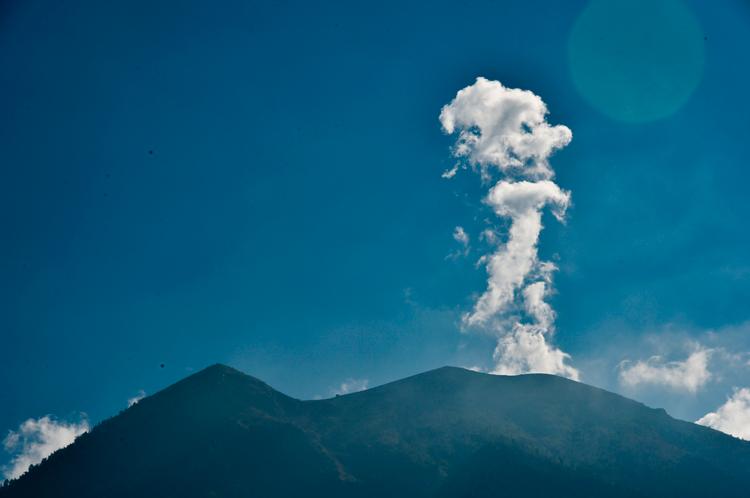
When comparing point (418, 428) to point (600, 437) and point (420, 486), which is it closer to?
point (420, 486)

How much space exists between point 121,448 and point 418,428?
108138 millimetres

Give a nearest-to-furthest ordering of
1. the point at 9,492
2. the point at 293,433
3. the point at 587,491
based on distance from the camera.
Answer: the point at 587,491, the point at 9,492, the point at 293,433

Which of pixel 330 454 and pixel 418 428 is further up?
pixel 418 428

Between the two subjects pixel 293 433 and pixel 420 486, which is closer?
pixel 420 486

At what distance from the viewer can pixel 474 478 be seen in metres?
168

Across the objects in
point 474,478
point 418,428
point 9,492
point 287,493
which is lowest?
point 9,492

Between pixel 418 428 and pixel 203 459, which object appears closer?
pixel 203 459

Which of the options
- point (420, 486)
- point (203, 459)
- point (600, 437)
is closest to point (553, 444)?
point (600, 437)

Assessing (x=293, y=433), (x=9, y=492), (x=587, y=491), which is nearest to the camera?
(x=587, y=491)

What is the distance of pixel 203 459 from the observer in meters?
175

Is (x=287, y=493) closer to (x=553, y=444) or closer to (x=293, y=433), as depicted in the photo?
(x=293, y=433)

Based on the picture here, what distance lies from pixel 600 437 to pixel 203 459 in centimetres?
13974

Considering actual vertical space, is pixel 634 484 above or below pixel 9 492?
above

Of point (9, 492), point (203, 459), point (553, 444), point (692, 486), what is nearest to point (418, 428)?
point (553, 444)
